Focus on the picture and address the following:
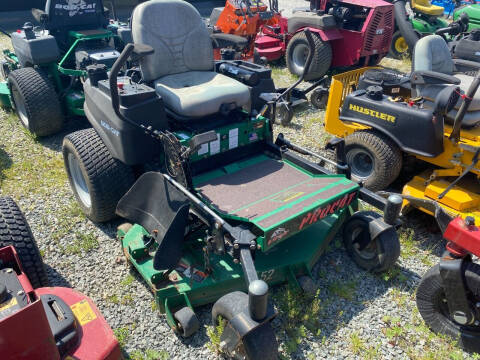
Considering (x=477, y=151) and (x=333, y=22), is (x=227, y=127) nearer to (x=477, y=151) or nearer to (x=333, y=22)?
(x=477, y=151)

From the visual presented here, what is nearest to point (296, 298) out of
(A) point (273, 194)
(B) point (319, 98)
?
(A) point (273, 194)

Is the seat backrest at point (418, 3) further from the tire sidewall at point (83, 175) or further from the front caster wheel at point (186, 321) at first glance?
the front caster wheel at point (186, 321)

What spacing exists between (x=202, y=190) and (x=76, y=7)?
11.8 feet

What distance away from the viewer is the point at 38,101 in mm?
4883

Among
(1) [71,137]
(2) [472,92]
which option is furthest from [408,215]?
(1) [71,137]

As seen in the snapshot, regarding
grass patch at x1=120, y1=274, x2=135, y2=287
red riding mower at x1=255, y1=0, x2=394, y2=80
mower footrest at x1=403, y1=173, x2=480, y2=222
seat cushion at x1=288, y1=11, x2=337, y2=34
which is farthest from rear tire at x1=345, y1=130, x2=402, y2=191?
seat cushion at x1=288, y1=11, x2=337, y2=34

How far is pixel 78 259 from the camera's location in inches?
131

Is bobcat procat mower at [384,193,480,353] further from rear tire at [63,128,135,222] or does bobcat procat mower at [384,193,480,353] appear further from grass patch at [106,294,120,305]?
rear tire at [63,128,135,222]

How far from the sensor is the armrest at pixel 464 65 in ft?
16.2

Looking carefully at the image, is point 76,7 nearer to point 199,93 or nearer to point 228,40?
point 228,40

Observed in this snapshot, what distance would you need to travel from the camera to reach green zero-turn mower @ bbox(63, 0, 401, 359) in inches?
103

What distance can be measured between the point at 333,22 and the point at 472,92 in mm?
4337

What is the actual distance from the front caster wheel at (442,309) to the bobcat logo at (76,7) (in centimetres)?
504

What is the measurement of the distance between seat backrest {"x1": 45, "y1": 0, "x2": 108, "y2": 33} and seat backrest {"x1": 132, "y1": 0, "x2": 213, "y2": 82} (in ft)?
6.73
